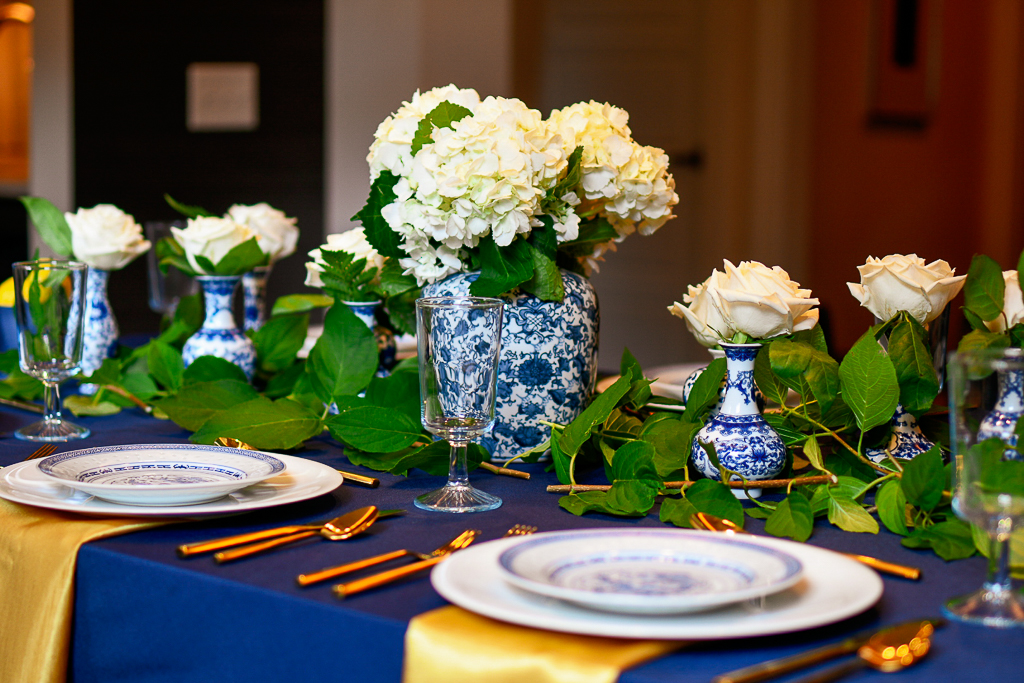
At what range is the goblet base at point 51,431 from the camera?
1184 millimetres

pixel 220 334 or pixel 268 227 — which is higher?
pixel 268 227

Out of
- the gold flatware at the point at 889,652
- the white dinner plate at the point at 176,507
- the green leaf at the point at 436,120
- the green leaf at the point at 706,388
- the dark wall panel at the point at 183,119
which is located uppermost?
the dark wall panel at the point at 183,119

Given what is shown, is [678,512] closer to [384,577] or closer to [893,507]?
[893,507]

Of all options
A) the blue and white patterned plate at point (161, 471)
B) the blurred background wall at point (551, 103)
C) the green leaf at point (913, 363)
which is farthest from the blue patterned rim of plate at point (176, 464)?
the blurred background wall at point (551, 103)

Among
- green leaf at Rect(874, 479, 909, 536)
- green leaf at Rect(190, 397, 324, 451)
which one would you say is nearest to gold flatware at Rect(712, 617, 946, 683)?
green leaf at Rect(874, 479, 909, 536)

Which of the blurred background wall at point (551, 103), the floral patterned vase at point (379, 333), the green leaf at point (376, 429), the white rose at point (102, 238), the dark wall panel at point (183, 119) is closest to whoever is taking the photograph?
the green leaf at point (376, 429)

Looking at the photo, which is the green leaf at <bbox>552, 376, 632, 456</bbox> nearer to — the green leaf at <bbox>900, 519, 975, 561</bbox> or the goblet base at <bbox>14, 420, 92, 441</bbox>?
the green leaf at <bbox>900, 519, 975, 561</bbox>

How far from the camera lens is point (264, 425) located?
108 cm

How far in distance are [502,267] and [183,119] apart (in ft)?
11.0

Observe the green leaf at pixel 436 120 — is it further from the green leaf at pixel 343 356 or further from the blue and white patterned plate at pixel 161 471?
the blue and white patterned plate at pixel 161 471

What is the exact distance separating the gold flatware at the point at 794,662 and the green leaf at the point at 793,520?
198 mm

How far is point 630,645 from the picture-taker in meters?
0.58

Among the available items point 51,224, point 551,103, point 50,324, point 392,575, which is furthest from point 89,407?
point 551,103

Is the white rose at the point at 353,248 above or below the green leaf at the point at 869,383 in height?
above
